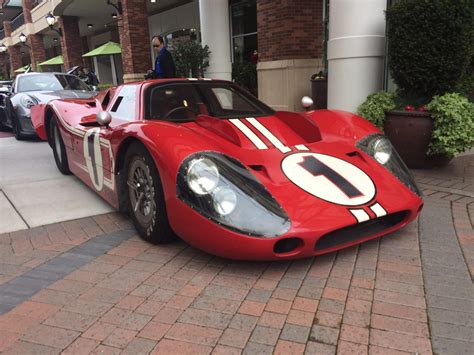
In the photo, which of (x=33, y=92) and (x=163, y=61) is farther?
(x=33, y=92)

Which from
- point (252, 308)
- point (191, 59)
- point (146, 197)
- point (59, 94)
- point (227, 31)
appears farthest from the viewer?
point (227, 31)

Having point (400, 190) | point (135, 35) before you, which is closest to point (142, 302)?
point (400, 190)

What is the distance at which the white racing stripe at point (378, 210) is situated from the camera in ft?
8.57

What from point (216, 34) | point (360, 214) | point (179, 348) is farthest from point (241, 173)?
point (216, 34)

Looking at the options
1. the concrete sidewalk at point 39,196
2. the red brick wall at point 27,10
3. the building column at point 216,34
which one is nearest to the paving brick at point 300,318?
the concrete sidewalk at point 39,196

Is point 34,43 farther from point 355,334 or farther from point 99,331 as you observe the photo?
point 355,334

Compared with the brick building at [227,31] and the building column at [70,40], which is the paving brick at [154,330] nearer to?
the brick building at [227,31]

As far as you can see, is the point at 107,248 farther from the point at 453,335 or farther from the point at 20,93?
the point at 20,93

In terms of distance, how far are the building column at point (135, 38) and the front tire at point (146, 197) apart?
1128 centimetres

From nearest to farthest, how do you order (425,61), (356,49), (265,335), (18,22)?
1. (265,335)
2. (425,61)
3. (356,49)
4. (18,22)

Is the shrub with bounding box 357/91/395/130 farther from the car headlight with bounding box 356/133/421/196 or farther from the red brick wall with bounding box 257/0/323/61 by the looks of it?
the red brick wall with bounding box 257/0/323/61

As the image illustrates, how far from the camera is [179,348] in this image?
74.5 inches

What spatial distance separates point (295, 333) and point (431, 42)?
3.91 meters

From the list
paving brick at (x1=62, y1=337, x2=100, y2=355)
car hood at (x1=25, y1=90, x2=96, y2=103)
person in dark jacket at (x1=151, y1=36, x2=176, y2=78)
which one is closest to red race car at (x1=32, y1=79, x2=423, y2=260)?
paving brick at (x1=62, y1=337, x2=100, y2=355)
